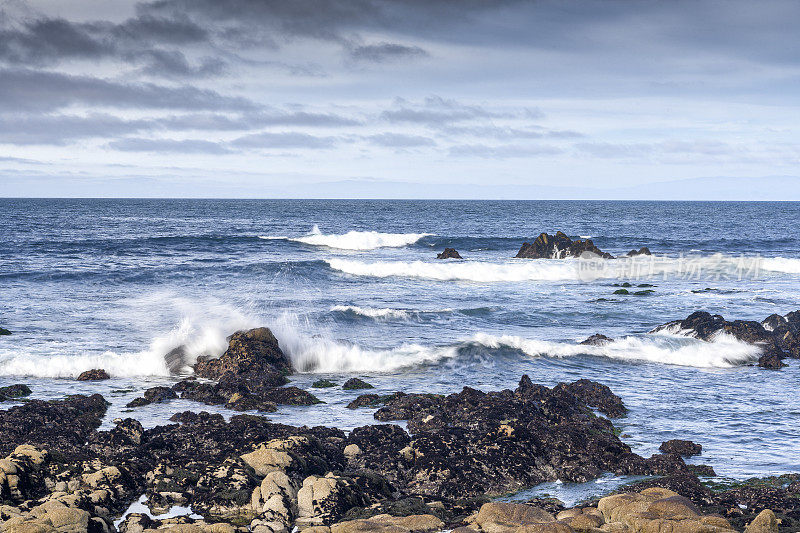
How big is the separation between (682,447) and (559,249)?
3929cm

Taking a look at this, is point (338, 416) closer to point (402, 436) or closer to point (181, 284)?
point (402, 436)

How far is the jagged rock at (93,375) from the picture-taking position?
17.0m

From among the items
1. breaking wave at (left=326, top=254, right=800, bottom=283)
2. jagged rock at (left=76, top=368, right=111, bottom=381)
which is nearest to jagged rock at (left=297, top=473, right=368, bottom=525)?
jagged rock at (left=76, top=368, right=111, bottom=381)

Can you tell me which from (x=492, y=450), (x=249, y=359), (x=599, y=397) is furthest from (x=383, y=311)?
(x=492, y=450)

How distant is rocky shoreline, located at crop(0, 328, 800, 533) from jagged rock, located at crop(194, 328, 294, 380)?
9.17ft

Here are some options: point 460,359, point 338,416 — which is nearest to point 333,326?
point 460,359

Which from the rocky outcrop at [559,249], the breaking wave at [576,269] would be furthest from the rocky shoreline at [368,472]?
the rocky outcrop at [559,249]

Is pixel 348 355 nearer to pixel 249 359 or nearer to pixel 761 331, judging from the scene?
pixel 249 359

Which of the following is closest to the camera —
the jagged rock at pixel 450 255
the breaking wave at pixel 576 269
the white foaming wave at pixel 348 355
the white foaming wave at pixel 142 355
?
A: the white foaming wave at pixel 142 355

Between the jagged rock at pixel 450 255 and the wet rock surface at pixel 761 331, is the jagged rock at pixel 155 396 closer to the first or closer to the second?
the wet rock surface at pixel 761 331

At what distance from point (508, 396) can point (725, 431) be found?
443 centimetres

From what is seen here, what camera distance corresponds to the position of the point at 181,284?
36188 millimetres

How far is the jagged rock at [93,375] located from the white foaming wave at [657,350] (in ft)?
36.2

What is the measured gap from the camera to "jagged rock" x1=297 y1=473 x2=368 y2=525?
342 inches
